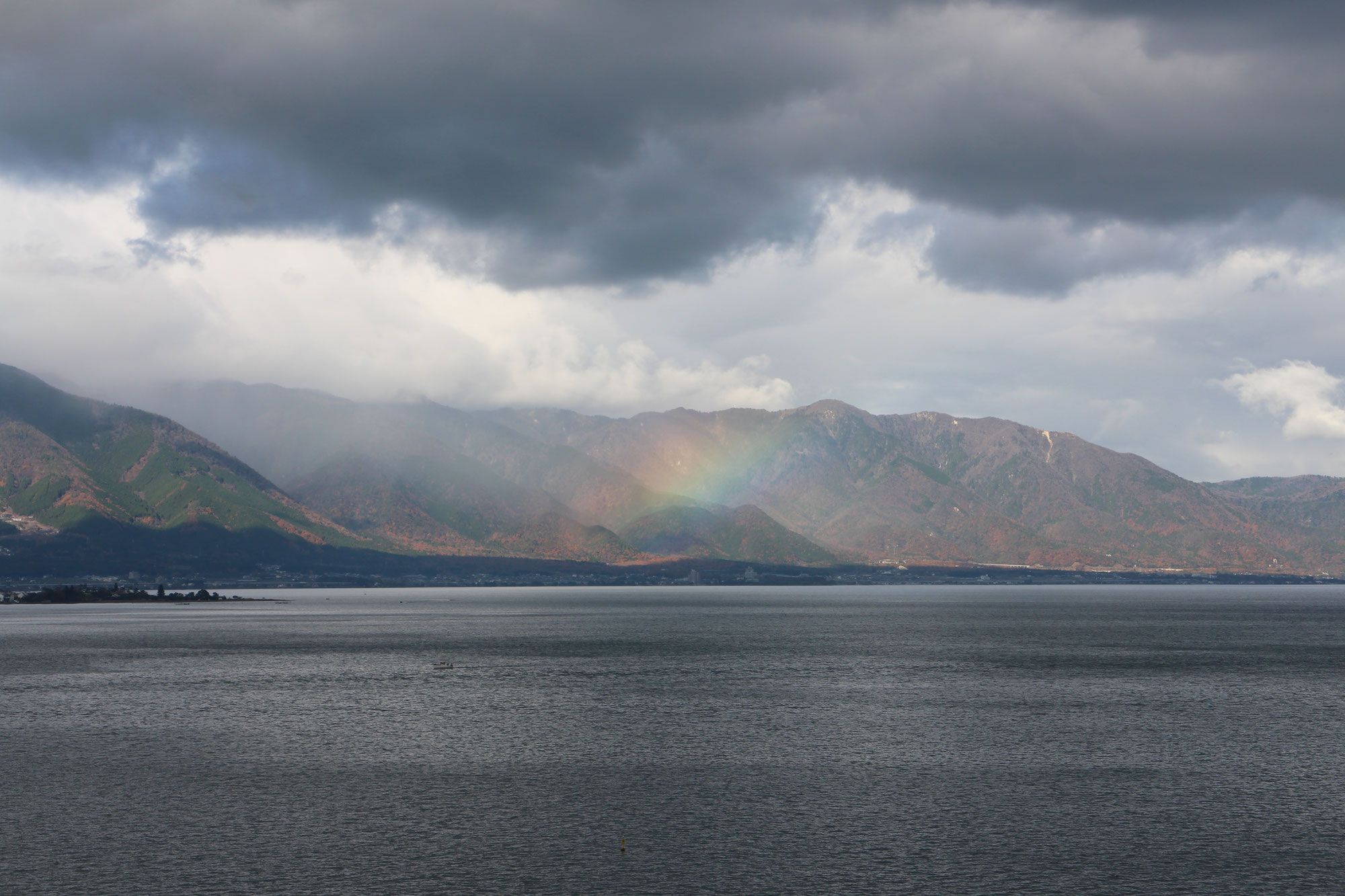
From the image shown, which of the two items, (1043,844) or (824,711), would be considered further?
(824,711)

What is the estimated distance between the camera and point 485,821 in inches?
2039

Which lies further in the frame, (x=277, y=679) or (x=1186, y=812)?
(x=277, y=679)

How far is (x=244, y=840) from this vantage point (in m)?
48.0

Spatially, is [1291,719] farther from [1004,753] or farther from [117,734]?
[117,734]

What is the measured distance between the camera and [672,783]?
61594 millimetres


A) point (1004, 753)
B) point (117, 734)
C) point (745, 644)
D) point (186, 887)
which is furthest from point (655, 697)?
point (745, 644)

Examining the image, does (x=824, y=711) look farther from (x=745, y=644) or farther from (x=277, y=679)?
(x=745, y=644)

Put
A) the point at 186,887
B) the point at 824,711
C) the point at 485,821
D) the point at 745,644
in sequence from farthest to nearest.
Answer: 1. the point at 745,644
2. the point at 824,711
3. the point at 485,821
4. the point at 186,887

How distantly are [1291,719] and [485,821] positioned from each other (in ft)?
232

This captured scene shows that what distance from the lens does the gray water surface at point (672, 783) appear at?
43.4 m

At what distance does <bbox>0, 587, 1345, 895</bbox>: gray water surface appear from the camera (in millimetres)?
43375

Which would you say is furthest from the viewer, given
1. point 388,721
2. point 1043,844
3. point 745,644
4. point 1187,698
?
point 745,644

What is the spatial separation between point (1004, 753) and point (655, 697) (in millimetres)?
40069

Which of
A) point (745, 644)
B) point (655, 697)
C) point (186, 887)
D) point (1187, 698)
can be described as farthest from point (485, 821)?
point (745, 644)
